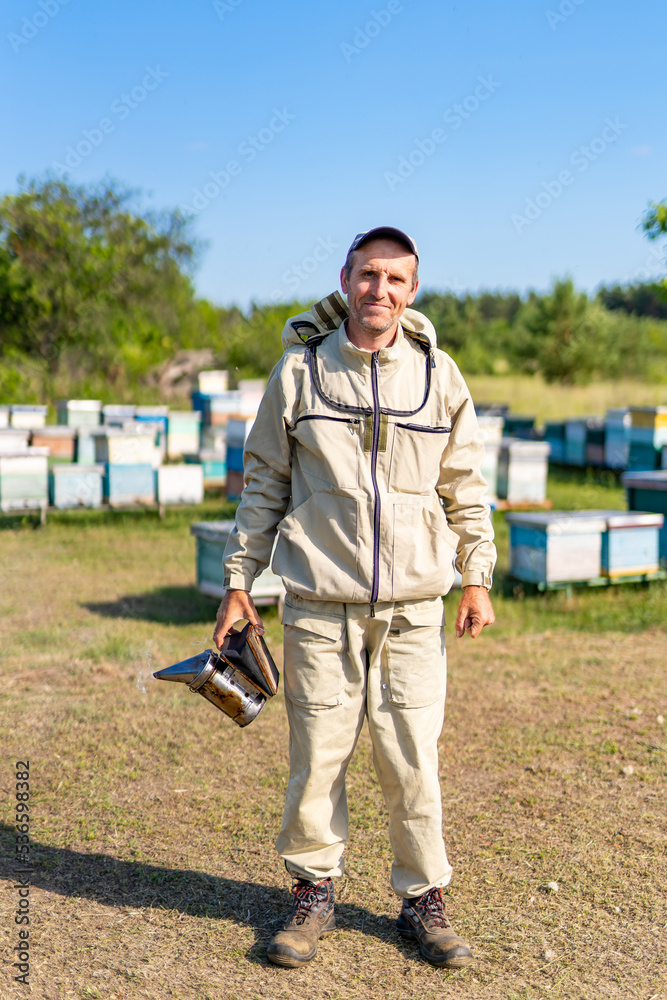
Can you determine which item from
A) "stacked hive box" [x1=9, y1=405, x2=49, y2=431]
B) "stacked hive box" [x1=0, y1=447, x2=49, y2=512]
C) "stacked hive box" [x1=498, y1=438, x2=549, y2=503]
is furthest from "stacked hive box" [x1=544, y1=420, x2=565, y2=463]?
"stacked hive box" [x1=0, y1=447, x2=49, y2=512]

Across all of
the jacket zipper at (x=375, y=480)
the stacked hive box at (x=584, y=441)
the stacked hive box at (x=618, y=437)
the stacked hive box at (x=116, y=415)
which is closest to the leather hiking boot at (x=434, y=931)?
the jacket zipper at (x=375, y=480)

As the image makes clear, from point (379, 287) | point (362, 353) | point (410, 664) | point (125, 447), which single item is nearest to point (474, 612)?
point (410, 664)

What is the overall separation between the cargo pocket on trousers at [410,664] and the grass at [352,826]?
0.74 m

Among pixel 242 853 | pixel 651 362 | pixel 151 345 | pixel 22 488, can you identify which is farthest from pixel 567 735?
pixel 651 362

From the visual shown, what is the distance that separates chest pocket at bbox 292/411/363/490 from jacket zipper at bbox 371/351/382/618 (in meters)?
0.04

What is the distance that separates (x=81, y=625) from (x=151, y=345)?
2022 cm

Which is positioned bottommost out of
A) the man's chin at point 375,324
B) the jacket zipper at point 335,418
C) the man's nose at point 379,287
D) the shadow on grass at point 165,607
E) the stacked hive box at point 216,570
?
the shadow on grass at point 165,607

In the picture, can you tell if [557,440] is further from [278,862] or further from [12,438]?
[278,862]

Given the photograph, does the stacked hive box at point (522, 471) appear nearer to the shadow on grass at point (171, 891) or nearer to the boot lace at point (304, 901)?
the shadow on grass at point (171, 891)

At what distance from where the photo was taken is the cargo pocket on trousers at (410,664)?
2455mm

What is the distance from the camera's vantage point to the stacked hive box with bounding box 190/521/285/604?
20.0 feet

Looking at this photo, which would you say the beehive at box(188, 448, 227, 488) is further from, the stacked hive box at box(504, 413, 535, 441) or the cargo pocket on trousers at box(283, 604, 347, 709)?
the cargo pocket on trousers at box(283, 604, 347, 709)

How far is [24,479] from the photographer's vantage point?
8922 mm

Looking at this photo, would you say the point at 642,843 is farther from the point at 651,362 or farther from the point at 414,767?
the point at 651,362
